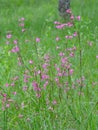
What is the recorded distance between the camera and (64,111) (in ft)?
10.2

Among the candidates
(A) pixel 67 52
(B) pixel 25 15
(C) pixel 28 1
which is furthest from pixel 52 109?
(C) pixel 28 1

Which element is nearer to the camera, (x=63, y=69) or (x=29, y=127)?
(x=29, y=127)

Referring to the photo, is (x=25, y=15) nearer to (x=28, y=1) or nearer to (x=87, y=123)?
(x=28, y=1)

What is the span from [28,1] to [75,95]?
10347 mm

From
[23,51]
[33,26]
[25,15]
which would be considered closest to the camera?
[23,51]

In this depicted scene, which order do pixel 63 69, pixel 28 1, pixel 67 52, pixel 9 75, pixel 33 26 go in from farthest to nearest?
pixel 28 1, pixel 33 26, pixel 9 75, pixel 67 52, pixel 63 69

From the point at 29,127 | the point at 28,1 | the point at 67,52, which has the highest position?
the point at 67,52

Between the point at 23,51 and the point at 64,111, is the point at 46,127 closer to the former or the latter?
the point at 64,111

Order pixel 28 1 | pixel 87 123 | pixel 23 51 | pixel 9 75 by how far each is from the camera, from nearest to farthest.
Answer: pixel 87 123 → pixel 9 75 → pixel 23 51 → pixel 28 1

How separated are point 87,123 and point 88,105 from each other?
0.28m

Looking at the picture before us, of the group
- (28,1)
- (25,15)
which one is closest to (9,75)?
(25,15)

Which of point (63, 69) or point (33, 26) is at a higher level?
point (63, 69)

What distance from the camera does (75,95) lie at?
10.3 feet

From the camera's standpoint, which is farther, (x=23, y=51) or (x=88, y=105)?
(x=23, y=51)
